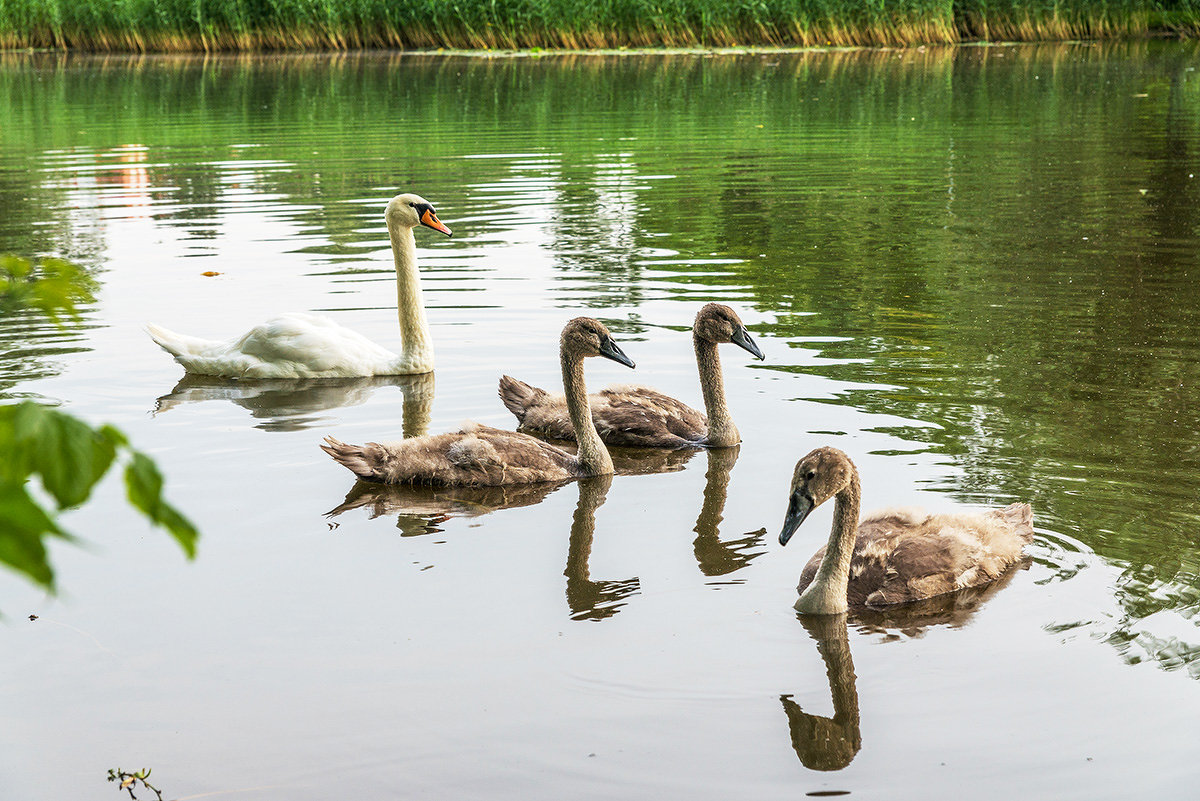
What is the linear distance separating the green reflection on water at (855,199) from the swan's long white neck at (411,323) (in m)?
1.99

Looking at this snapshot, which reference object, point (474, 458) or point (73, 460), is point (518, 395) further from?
point (73, 460)

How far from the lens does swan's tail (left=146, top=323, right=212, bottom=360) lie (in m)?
9.56

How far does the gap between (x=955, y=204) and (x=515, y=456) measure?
9463mm

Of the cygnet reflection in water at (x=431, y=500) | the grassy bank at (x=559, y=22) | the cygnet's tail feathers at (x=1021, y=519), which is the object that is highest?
the grassy bank at (x=559, y=22)

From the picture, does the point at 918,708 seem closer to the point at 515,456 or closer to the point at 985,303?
the point at 515,456

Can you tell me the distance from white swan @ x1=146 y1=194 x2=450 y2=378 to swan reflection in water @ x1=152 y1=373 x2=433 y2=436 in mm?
74

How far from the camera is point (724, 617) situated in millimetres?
5500

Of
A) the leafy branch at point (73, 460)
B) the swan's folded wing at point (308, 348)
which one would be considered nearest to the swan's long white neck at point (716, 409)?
the swan's folded wing at point (308, 348)

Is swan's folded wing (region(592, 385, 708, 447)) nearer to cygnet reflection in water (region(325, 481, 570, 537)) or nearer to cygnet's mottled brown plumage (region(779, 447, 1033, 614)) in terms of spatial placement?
cygnet reflection in water (region(325, 481, 570, 537))

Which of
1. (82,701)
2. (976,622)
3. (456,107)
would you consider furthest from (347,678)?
(456,107)

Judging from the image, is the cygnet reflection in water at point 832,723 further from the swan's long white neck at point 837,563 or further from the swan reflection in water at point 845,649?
the swan's long white neck at point 837,563

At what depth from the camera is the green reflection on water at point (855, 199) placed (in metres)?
7.68

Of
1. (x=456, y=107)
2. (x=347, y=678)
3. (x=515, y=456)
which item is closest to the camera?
(x=347, y=678)

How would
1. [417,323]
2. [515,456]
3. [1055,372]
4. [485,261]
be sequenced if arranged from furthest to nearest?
[485,261] < [417,323] < [1055,372] < [515,456]
